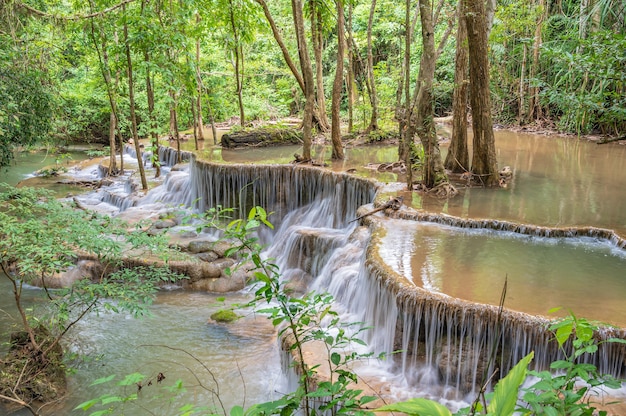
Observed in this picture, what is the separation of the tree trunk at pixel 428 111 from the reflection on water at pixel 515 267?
1764 mm

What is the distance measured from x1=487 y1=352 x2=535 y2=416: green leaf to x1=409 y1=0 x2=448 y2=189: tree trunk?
24.9 ft

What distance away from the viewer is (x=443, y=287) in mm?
5613

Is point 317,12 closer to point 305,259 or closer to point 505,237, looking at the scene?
point 305,259

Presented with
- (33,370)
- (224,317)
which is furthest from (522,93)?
(33,370)

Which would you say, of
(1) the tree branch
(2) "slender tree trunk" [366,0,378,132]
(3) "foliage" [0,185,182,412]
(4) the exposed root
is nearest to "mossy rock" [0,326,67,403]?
(3) "foliage" [0,185,182,412]

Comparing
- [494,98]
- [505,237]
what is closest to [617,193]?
[505,237]

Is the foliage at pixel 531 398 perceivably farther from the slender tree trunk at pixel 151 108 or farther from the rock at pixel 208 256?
the slender tree trunk at pixel 151 108

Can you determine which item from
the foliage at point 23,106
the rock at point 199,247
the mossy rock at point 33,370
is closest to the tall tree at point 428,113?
the rock at point 199,247

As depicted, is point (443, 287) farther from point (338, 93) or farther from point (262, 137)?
point (262, 137)

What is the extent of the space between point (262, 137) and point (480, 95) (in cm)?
787

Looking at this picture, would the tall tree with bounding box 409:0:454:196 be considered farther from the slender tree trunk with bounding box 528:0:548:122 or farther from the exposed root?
the slender tree trunk with bounding box 528:0:548:122

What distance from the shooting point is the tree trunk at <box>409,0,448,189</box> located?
27.5 feet

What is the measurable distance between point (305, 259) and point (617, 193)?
5662 mm

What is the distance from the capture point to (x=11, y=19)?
898 cm
